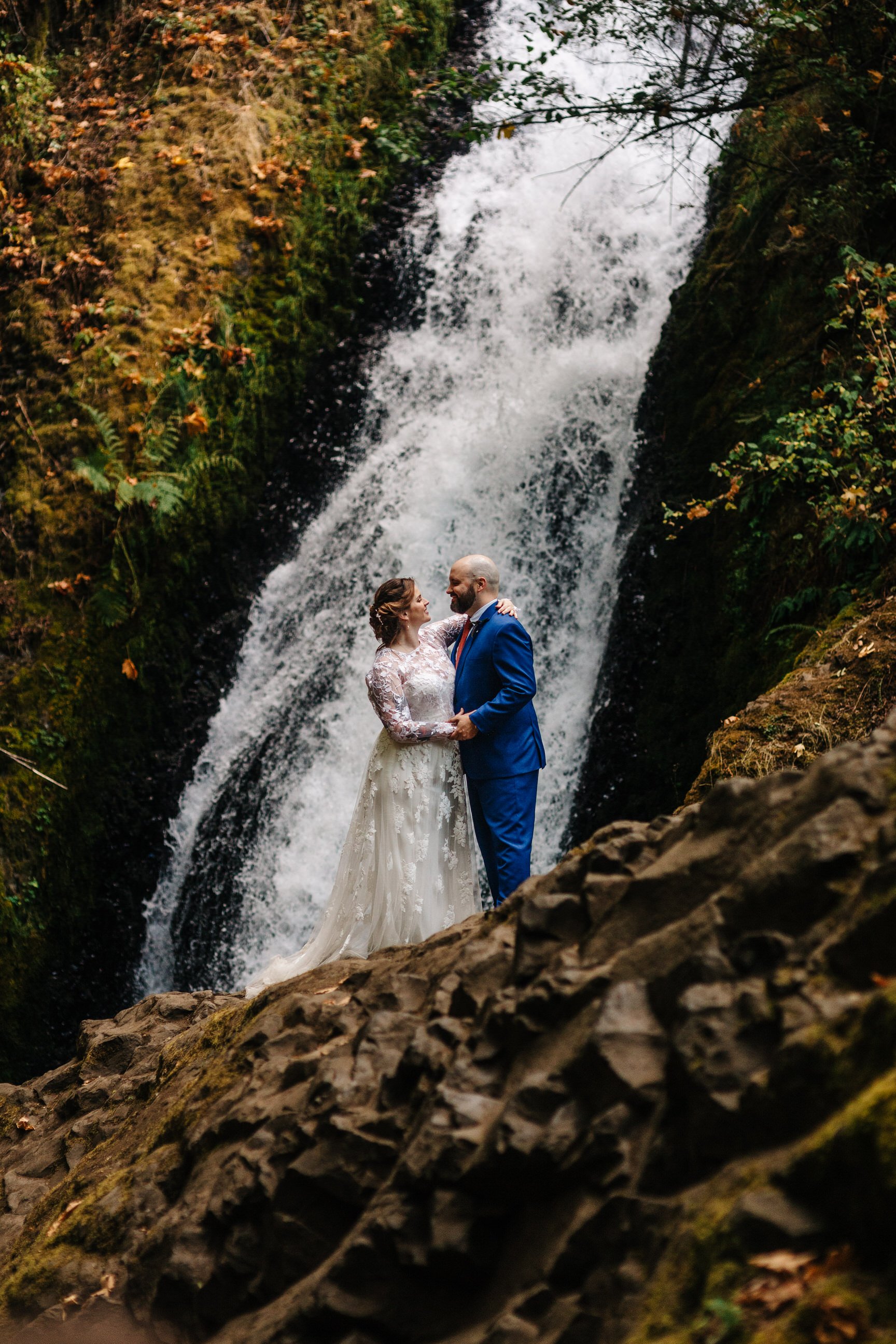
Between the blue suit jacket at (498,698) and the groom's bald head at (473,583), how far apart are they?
92 mm

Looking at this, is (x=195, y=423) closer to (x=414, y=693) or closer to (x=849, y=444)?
(x=414, y=693)

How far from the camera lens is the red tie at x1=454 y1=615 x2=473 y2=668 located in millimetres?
5457

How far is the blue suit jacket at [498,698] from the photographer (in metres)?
5.20

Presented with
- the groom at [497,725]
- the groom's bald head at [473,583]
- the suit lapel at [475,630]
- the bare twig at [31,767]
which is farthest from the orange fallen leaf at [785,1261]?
the bare twig at [31,767]

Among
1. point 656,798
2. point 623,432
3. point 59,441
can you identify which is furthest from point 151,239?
point 656,798

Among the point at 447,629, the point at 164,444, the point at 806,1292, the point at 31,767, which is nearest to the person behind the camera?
the point at 806,1292

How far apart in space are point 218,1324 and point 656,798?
530 cm

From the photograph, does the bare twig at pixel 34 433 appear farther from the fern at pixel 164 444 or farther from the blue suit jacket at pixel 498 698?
the blue suit jacket at pixel 498 698

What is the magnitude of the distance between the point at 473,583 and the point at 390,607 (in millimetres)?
461

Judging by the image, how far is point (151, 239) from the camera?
416 inches

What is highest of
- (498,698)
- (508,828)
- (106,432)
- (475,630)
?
(475,630)

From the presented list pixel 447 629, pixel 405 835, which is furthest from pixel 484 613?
pixel 405 835

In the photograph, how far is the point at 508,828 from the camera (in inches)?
207

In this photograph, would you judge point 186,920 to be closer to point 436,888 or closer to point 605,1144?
point 436,888
